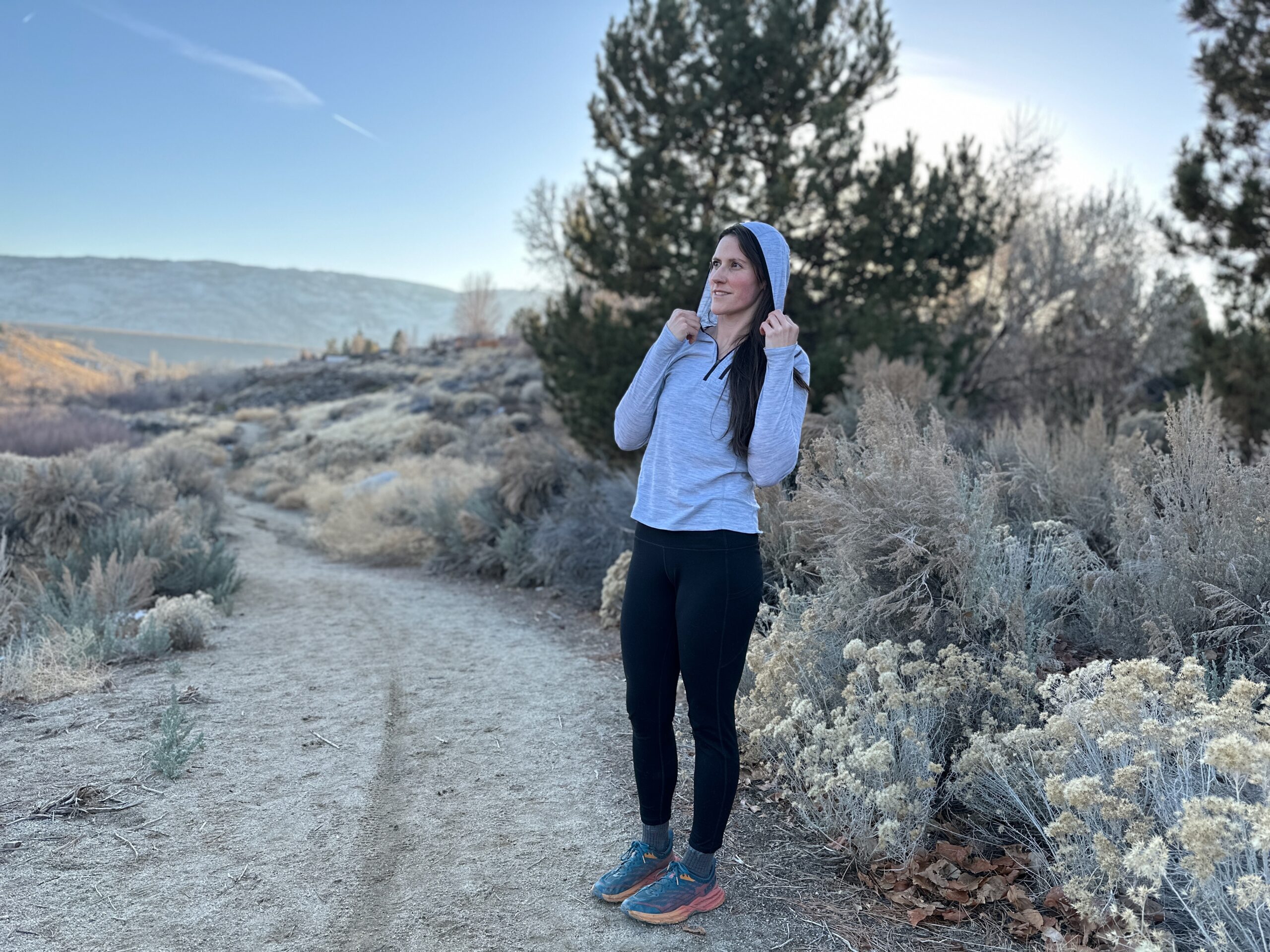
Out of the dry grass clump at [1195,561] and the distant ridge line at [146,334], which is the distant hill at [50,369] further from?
the distant ridge line at [146,334]

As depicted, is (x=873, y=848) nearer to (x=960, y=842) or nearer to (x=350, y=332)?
(x=960, y=842)

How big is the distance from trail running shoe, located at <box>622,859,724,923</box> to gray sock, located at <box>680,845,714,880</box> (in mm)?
14

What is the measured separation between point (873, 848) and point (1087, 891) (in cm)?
73

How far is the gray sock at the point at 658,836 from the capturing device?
2.84m

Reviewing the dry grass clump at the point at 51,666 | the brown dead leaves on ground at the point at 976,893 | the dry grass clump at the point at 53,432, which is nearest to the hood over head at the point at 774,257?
the brown dead leaves on ground at the point at 976,893

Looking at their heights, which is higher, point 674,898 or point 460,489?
point 460,489

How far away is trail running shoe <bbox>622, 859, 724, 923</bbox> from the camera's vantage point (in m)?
2.64

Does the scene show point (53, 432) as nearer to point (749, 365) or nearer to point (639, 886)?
point (639, 886)

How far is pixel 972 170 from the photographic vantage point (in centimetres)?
1202

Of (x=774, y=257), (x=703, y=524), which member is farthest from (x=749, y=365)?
(x=703, y=524)

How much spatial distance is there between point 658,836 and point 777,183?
30.6ft

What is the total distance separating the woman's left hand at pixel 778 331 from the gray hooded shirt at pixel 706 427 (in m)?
0.02

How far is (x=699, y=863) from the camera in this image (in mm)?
2729

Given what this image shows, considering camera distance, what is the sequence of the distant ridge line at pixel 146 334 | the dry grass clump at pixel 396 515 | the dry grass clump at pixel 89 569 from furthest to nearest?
the distant ridge line at pixel 146 334 → the dry grass clump at pixel 396 515 → the dry grass clump at pixel 89 569
